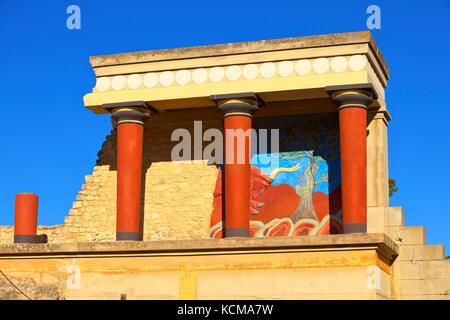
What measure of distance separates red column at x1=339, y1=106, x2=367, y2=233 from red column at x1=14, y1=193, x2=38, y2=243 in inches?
262

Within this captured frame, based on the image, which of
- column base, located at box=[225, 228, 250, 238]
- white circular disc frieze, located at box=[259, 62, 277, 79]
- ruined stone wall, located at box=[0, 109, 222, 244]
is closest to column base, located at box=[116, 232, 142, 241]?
ruined stone wall, located at box=[0, 109, 222, 244]

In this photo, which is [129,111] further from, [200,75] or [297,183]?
[297,183]

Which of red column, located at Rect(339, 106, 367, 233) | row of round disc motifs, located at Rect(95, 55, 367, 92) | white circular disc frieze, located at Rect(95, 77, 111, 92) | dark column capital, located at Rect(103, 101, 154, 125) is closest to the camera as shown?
red column, located at Rect(339, 106, 367, 233)

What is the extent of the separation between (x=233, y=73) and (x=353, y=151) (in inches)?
121

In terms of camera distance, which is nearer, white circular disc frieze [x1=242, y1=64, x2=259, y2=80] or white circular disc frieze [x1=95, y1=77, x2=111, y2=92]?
white circular disc frieze [x1=242, y1=64, x2=259, y2=80]

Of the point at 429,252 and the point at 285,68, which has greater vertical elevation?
the point at 285,68

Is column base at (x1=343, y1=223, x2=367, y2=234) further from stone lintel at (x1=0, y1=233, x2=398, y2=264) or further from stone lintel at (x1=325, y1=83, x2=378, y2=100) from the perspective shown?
stone lintel at (x1=325, y1=83, x2=378, y2=100)

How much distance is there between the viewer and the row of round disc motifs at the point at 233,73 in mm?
17844

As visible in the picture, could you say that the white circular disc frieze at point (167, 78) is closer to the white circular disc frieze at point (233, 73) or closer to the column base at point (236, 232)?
the white circular disc frieze at point (233, 73)

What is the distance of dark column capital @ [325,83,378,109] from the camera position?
17.6m

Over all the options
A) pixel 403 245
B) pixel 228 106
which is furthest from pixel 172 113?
pixel 403 245

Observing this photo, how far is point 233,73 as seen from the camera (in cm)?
1853

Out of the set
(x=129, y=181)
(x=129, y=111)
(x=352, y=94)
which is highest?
(x=129, y=111)

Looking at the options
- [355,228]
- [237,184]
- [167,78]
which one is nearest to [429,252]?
[355,228]
